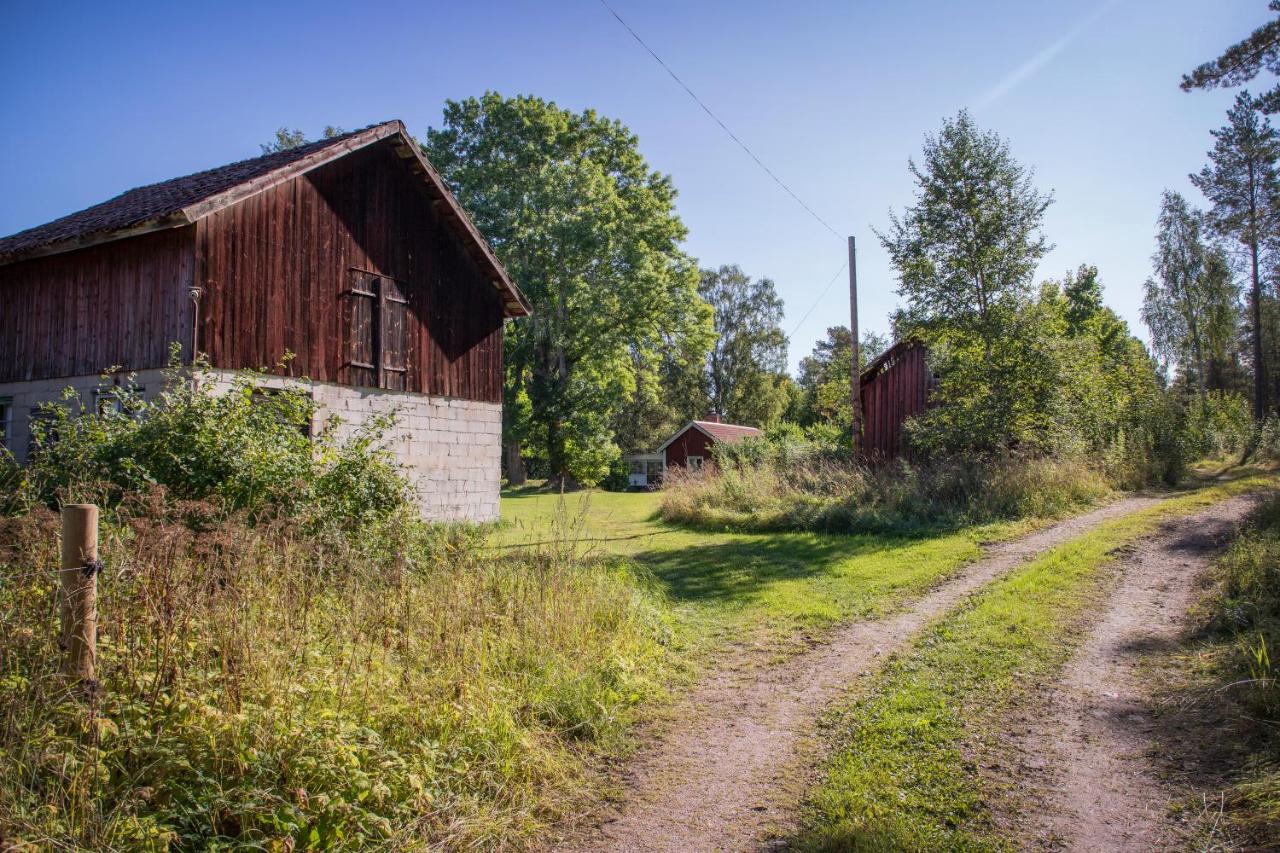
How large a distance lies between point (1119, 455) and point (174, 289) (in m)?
22.1

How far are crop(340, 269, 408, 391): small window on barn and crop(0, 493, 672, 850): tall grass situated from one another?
883 cm

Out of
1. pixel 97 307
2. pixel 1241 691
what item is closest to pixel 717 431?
pixel 97 307

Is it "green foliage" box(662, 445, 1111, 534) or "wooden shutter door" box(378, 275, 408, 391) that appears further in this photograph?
"wooden shutter door" box(378, 275, 408, 391)

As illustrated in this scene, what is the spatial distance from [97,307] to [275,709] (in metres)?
12.1

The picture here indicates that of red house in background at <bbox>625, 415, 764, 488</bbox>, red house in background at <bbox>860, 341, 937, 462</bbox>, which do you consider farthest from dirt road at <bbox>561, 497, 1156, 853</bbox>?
red house in background at <bbox>625, 415, 764, 488</bbox>

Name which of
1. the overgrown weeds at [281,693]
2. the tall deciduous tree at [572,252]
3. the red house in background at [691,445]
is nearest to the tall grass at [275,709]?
the overgrown weeds at [281,693]

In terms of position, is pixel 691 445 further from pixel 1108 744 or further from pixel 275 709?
pixel 275 709

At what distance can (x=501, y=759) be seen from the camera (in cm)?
412

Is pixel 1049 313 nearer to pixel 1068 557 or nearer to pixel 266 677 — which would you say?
pixel 1068 557

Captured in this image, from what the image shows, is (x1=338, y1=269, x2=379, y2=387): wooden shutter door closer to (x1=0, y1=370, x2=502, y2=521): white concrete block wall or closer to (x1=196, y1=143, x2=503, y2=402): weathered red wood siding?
(x1=196, y1=143, x2=503, y2=402): weathered red wood siding

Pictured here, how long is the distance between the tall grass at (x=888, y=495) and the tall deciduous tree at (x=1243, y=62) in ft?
25.1

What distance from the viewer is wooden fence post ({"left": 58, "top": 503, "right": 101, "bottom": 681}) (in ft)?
11.0

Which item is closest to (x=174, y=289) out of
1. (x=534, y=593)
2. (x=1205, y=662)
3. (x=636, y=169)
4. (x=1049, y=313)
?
(x=534, y=593)

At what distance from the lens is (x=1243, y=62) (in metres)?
11.6
